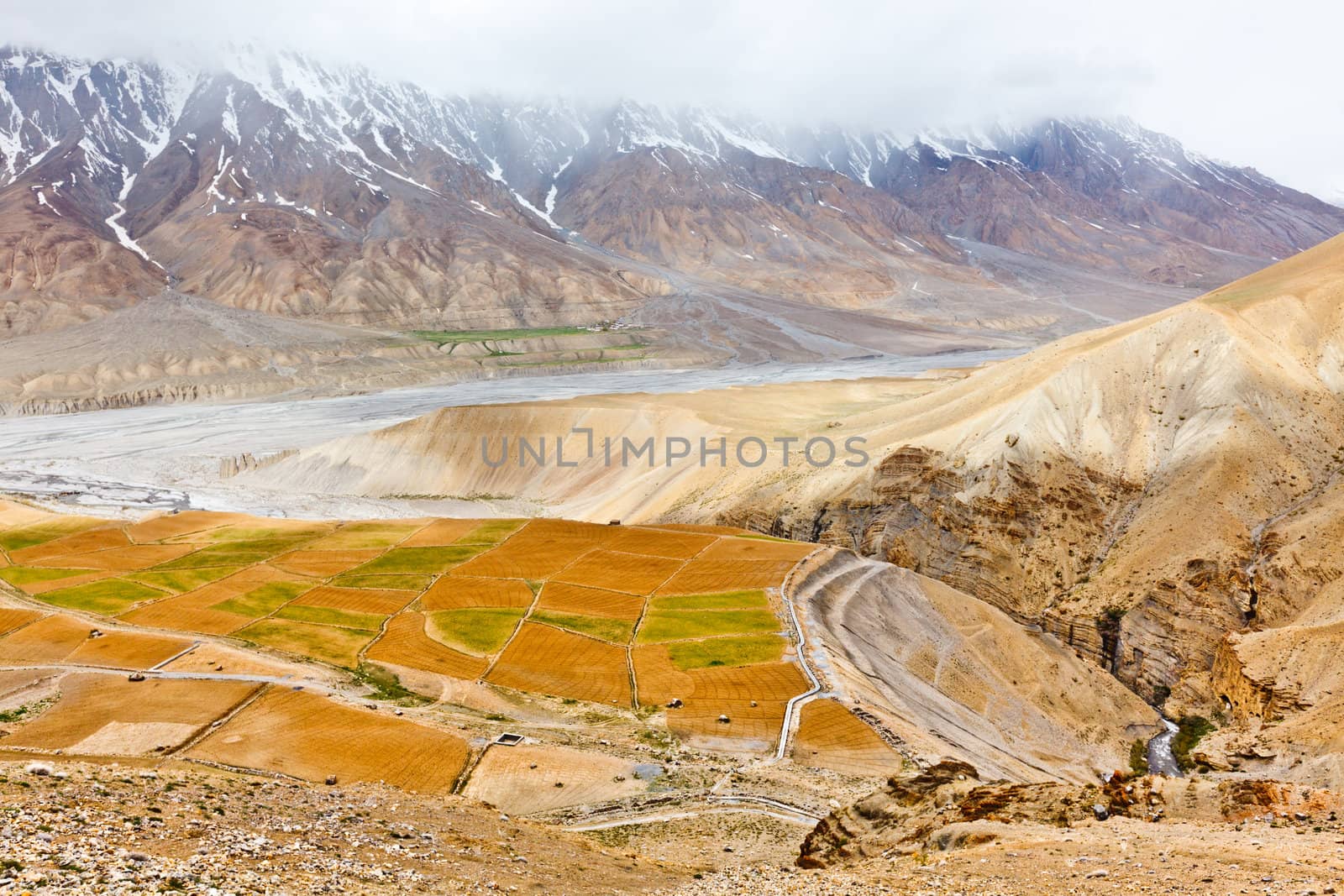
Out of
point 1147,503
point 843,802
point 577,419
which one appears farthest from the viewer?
point 577,419

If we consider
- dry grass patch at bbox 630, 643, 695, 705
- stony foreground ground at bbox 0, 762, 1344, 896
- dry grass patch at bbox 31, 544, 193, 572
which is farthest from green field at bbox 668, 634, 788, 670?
dry grass patch at bbox 31, 544, 193, 572

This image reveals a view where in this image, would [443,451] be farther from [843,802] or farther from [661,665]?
[843,802]

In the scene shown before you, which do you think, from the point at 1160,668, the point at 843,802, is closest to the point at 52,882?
the point at 843,802

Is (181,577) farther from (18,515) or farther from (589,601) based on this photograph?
(18,515)

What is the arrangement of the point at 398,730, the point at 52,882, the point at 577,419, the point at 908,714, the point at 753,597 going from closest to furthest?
1. the point at 52,882
2. the point at 398,730
3. the point at 908,714
4. the point at 753,597
5. the point at 577,419

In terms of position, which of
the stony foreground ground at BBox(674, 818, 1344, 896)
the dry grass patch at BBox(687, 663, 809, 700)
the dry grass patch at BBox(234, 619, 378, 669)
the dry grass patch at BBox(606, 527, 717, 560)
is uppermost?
the stony foreground ground at BBox(674, 818, 1344, 896)

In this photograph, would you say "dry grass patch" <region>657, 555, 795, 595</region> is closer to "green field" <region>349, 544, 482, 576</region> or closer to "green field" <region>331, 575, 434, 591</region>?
"green field" <region>331, 575, 434, 591</region>

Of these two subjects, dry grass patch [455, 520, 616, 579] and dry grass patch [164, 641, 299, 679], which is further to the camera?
dry grass patch [455, 520, 616, 579]
